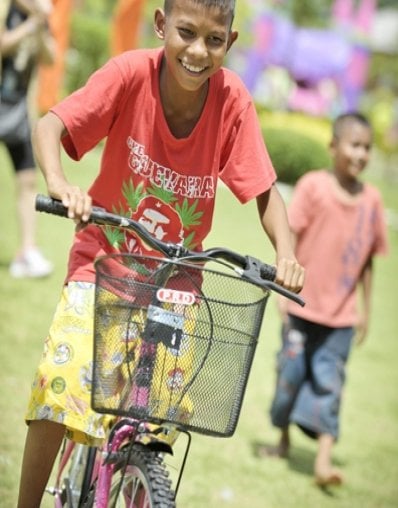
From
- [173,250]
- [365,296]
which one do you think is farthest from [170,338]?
[365,296]

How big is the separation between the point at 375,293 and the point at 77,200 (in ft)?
31.0

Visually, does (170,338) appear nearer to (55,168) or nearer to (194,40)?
(55,168)

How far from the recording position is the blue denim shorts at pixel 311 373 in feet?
18.6

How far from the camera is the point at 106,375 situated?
2646 mm

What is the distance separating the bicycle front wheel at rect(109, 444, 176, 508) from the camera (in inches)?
107

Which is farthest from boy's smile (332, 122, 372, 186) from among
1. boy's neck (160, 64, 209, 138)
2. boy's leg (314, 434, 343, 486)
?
boy's neck (160, 64, 209, 138)

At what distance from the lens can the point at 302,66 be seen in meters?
29.2

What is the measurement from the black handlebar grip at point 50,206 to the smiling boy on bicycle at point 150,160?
10.0 inches

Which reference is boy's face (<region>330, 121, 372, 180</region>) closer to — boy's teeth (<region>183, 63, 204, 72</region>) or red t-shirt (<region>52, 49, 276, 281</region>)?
red t-shirt (<region>52, 49, 276, 281</region>)

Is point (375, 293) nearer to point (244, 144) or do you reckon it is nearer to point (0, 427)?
point (0, 427)

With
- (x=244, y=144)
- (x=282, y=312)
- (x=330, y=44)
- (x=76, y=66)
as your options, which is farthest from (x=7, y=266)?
(x=330, y=44)

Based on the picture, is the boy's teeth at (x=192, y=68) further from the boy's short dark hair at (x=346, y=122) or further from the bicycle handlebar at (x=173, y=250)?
the boy's short dark hair at (x=346, y=122)

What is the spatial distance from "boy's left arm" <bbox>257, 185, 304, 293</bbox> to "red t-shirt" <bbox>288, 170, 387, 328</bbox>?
2.46 m

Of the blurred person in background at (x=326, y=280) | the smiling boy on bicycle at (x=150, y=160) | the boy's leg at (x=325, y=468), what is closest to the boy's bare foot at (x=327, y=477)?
the boy's leg at (x=325, y=468)
